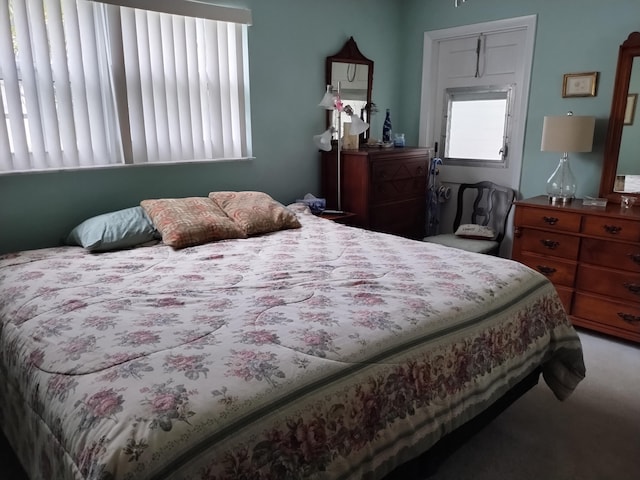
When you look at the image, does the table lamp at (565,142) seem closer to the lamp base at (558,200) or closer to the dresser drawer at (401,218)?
the lamp base at (558,200)

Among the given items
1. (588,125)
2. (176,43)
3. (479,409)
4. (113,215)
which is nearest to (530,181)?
(588,125)

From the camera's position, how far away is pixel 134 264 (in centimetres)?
223

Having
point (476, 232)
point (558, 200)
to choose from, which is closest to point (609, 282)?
point (558, 200)

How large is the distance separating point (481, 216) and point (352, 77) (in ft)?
5.39

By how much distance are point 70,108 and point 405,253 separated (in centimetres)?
206

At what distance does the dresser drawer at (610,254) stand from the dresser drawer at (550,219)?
125 millimetres

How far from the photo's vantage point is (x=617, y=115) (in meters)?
3.14

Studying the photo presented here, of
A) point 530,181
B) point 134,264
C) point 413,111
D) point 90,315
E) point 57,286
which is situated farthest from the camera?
point 413,111

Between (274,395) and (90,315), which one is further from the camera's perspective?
(90,315)

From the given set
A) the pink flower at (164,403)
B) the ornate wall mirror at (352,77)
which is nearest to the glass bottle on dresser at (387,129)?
the ornate wall mirror at (352,77)

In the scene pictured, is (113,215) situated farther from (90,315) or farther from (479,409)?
(479,409)

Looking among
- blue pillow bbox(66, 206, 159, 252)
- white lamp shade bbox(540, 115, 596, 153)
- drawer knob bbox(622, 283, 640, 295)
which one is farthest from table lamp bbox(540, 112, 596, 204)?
blue pillow bbox(66, 206, 159, 252)

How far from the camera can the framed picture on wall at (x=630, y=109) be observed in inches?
121

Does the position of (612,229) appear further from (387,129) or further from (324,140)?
(324,140)
